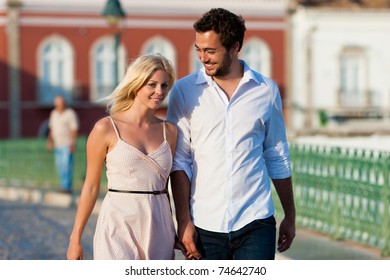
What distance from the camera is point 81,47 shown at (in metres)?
41.3

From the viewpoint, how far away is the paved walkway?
37.9 ft

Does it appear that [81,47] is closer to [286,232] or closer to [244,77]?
[286,232]

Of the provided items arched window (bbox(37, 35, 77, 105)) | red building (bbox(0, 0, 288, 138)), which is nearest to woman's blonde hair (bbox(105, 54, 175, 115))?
red building (bbox(0, 0, 288, 138))

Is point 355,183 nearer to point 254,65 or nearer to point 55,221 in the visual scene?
point 55,221

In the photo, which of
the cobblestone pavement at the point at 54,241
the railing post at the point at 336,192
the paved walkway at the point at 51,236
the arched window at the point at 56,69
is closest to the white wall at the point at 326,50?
the arched window at the point at 56,69

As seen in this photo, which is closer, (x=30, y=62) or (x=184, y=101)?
(x=184, y=101)

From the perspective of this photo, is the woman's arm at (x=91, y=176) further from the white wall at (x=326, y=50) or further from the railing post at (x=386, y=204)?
the white wall at (x=326, y=50)

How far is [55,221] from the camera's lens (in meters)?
16.8

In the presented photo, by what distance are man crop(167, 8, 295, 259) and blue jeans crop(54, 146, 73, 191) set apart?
14.3 meters

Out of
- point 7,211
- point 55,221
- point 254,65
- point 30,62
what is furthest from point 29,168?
point 254,65

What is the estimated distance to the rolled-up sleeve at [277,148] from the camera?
6188 mm

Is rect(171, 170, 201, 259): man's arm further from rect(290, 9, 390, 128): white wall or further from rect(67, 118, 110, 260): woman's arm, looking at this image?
rect(290, 9, 390, 128): white wall
